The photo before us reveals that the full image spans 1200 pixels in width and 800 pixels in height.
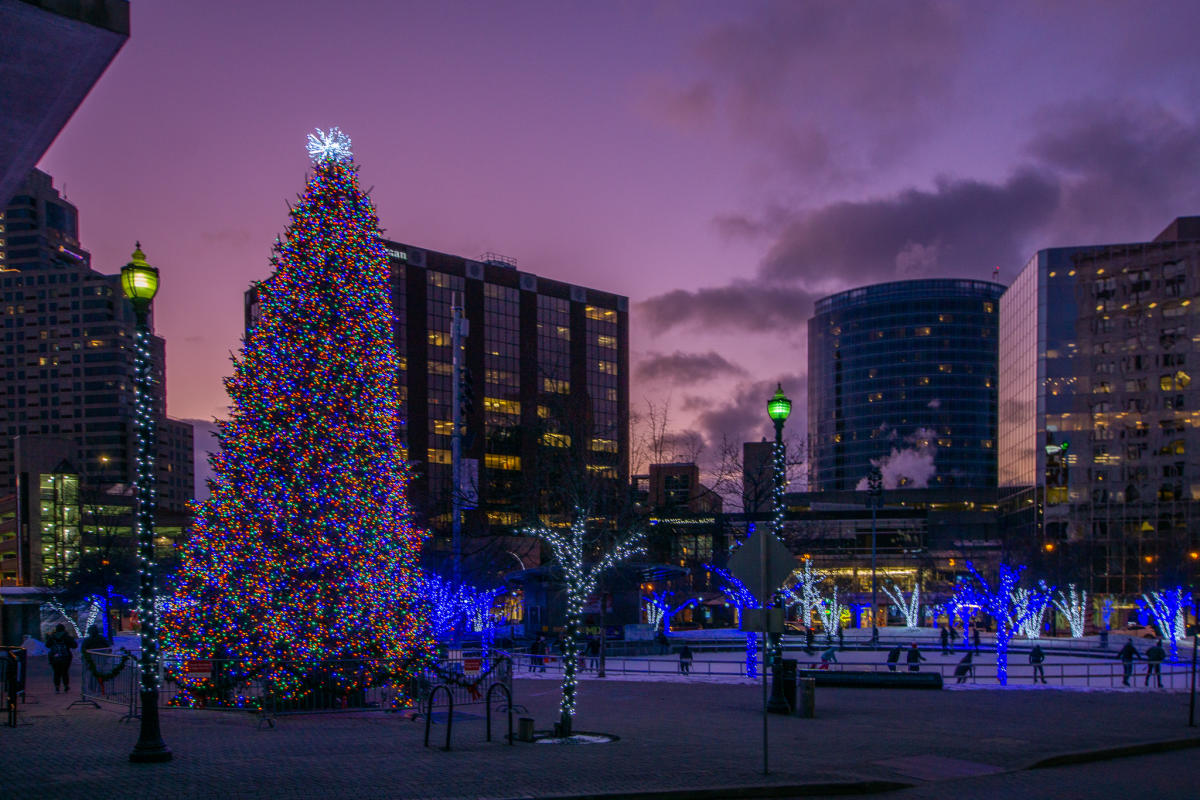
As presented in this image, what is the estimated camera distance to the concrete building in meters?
6.27

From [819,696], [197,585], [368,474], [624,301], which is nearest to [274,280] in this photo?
[368,474]

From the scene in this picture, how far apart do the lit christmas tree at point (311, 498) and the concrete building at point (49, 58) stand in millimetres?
12460

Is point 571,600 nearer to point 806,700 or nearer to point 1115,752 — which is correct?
point 806,700

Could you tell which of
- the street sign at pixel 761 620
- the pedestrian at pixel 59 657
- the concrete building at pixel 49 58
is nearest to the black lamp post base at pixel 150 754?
the street sign at pixel 761 620

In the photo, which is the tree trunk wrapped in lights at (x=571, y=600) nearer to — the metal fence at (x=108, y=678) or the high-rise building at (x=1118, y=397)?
the metal fence at (x=108, y=678)

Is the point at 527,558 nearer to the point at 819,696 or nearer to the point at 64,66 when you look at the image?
the point at 819,696

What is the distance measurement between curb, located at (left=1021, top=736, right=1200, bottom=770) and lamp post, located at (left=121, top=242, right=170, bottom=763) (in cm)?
1163

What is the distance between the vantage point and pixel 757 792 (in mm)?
11297

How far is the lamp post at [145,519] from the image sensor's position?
1288 cm

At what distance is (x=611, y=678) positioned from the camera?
31141 mm

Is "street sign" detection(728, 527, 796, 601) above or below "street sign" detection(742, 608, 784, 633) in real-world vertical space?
above

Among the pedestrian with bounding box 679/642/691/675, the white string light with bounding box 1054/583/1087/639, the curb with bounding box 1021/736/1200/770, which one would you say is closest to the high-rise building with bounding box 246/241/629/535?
the white string light with bounding box 1054/583/1087/639

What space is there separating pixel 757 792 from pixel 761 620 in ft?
6.31

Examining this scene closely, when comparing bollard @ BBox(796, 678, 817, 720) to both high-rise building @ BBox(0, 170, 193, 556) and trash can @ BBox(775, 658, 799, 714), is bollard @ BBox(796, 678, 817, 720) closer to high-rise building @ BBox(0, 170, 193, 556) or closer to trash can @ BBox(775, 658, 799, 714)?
trash can @ BBox(775, 658, 799, 714)
